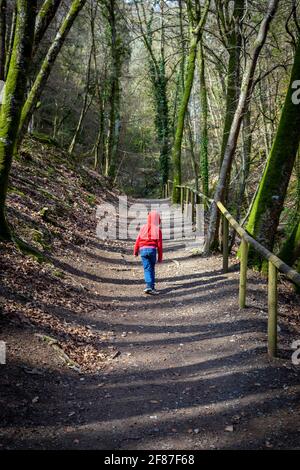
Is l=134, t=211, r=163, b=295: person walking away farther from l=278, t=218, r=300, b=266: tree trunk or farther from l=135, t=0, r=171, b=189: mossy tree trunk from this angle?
l=135, t=0, r=171, b=189: mossy tree trunk

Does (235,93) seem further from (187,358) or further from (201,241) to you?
(187,358)

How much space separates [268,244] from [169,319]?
2870 millimetres

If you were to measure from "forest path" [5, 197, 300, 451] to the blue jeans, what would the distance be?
30cm

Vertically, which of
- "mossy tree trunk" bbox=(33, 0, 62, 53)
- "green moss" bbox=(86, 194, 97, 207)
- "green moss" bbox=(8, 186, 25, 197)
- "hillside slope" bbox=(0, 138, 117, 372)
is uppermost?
"mossy tree trunk" bbox=(33, 0, 62, 53)

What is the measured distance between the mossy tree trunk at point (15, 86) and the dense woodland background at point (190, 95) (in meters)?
0.02

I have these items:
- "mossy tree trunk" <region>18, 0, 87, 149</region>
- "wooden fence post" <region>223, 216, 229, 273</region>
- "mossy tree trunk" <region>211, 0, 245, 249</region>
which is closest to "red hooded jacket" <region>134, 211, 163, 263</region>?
"wooden fence post" <region>223, 216, 229, 273</region>

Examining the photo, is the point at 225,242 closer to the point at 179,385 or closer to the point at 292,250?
the point at 292,250

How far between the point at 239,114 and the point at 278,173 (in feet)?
4.89

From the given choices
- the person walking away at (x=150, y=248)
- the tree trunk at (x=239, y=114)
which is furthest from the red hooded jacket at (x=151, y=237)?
the tree trunk at (x=239, y=114)

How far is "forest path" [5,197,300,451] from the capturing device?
4207 mm

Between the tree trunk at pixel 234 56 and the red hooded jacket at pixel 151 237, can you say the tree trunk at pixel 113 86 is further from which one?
the red hooded jacket at pixel 151 237

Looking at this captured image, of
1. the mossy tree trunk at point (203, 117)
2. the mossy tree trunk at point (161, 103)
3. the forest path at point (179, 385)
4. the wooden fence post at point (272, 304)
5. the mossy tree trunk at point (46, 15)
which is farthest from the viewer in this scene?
the mossy tree trunk at point (161, 103)

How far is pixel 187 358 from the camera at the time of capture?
5.99 m

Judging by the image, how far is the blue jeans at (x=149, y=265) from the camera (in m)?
8.73
